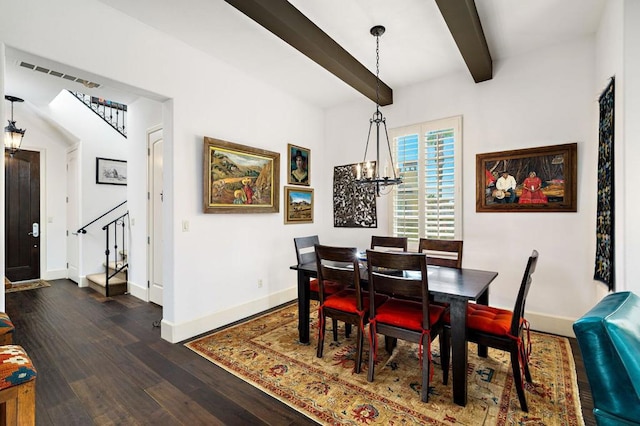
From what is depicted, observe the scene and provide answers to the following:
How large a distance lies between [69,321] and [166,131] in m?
2.59

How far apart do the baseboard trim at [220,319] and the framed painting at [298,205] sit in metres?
1.08

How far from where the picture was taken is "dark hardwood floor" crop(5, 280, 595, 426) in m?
2.00

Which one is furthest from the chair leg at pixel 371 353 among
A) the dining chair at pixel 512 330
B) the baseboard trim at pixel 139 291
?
the baseboard trim at pixel 139 291

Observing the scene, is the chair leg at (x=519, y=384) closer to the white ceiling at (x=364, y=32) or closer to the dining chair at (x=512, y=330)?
the dining chair at (x=512, y=330)

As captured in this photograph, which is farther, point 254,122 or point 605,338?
point 254,122

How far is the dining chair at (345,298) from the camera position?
8.17ft

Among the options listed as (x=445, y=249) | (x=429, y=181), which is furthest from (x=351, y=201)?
(x=445, y=249)

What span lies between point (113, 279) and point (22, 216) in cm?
237

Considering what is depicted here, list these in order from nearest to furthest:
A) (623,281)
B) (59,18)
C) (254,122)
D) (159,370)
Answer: (623,281) < (59,18) < (159,370) < (254,122)

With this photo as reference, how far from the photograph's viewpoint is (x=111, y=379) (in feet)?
7.95

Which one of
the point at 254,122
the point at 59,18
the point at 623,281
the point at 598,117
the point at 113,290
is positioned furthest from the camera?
the point at 113,290

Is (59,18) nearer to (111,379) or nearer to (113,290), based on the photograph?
(111,379)

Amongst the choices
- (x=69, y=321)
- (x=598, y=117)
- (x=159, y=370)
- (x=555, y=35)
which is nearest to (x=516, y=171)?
(x=598, y=117)

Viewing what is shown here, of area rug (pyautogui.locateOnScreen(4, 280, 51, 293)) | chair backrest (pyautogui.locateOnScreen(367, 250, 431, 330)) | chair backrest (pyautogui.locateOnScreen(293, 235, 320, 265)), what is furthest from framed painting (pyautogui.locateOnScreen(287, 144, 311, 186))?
area rug (pyautogui.locateOnScreen(4, 280, 51, 293))
